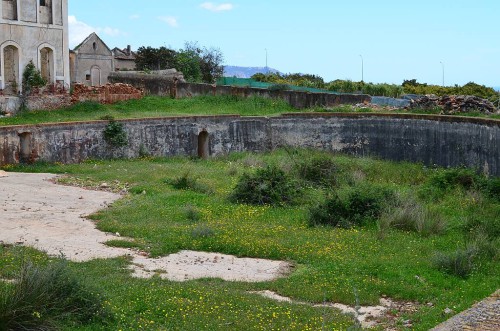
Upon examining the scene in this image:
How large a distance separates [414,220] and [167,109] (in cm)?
1805

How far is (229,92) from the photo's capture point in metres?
33.5

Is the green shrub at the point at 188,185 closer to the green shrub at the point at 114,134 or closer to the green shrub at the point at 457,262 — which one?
the green shrub at the point at 114,134

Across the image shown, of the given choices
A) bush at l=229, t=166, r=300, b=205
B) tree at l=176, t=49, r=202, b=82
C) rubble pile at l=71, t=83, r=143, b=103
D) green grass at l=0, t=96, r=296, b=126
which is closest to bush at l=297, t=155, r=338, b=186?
bush at l=229, t=166, r=300, b=205

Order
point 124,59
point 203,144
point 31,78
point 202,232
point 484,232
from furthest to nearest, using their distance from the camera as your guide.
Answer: point 124,59 → point 31,78 → point 203,144 → point 484,232 → point 202,232

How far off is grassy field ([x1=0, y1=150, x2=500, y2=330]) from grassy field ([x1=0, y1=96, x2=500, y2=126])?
4826 mm

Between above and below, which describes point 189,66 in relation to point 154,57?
below

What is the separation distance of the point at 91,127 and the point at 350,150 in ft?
34.0

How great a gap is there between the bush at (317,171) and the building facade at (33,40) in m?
14.5

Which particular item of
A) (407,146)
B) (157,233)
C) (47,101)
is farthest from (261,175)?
(47,101)

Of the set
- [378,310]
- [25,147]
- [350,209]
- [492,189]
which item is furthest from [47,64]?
[378,310]

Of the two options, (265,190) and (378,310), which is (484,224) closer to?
(378,310)

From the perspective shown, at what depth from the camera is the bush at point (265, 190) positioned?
59.0ft

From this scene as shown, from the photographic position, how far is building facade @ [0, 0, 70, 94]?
29750 millimetres

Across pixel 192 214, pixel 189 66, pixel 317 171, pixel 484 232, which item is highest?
pixel 189 66
